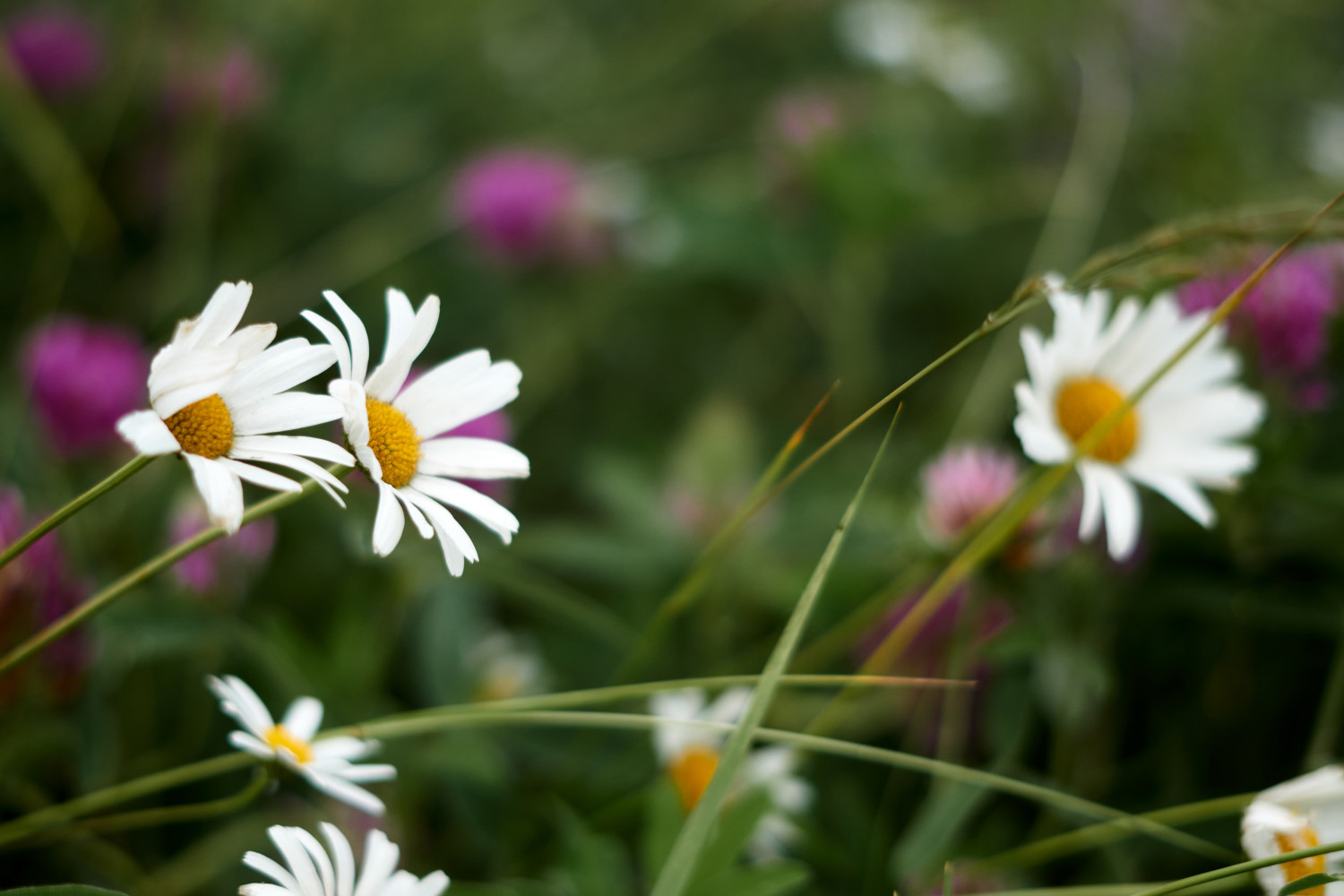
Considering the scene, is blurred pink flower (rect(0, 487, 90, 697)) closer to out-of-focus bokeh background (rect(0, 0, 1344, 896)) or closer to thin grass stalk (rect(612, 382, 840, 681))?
out-of-focus bokeh background (rect(0, 0, 1344, 896))

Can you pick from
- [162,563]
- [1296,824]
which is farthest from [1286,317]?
[162,563]

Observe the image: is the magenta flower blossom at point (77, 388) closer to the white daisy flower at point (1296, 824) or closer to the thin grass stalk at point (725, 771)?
the thin grass stalk at point (725, 771)

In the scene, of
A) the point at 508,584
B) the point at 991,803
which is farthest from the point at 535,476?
the point at 991,803

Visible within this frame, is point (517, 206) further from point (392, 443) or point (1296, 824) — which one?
point (1296, 824)

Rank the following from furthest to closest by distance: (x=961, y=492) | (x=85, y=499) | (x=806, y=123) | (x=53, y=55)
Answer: (x=806, y=123) → (x=53, y=55) → (x=961, y=492) → (x=85, y=499)

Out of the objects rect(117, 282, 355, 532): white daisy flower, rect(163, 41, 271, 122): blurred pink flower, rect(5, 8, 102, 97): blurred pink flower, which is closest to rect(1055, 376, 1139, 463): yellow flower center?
rect(117, 282, 355, 532): white daisy flower

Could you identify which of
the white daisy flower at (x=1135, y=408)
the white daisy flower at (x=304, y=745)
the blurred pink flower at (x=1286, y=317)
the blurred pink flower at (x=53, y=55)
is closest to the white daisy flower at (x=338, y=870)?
the white daisy flower at (x=304, y=745)
